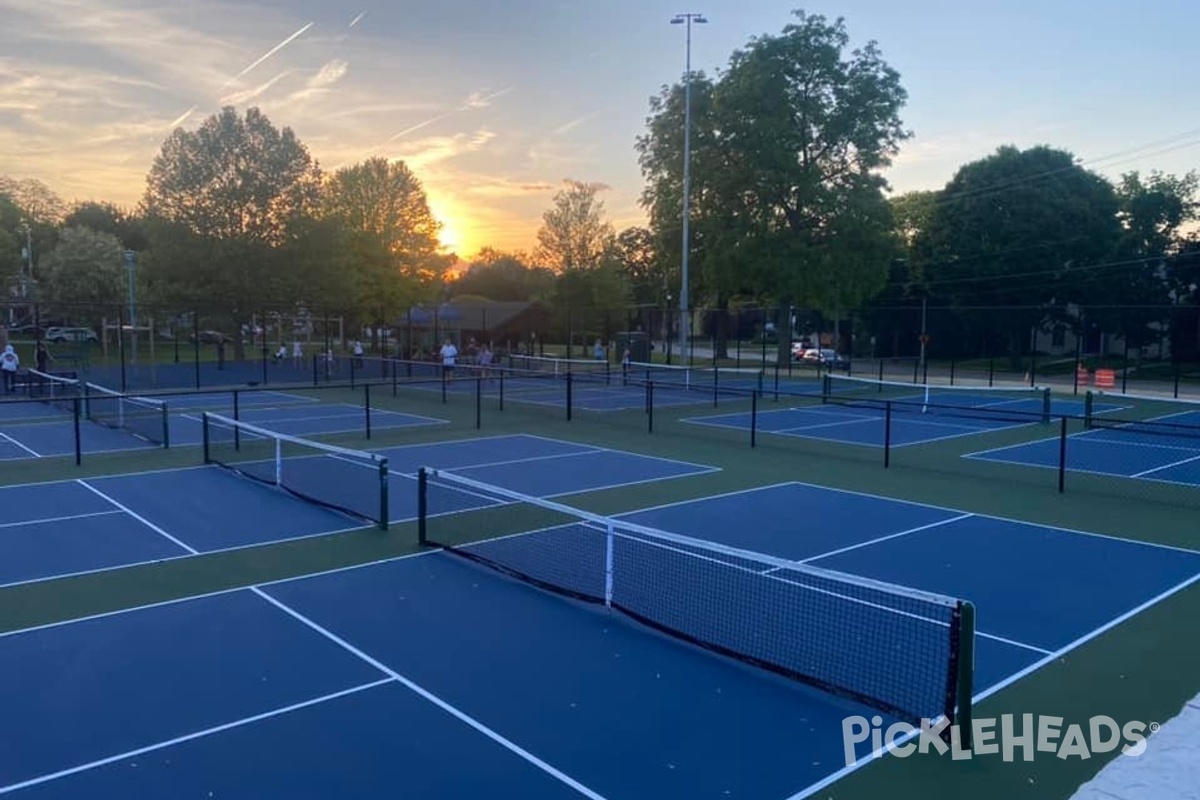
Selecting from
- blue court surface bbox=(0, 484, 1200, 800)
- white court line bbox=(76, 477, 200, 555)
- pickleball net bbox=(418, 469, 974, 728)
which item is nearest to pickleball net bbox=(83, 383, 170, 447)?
white court line bbox=(76, 477, 200, 555)

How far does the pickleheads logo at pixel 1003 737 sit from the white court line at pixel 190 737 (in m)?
3.57

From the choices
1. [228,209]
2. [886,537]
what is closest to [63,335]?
[228,209]

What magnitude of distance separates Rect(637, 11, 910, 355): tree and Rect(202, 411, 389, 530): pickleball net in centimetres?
2979

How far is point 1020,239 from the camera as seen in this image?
4959 cm

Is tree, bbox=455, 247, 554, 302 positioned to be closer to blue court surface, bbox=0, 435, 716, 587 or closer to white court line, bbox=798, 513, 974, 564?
blue court surface, bbox=0, 435, 716, 587

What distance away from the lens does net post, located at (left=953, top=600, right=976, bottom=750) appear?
18.6ft

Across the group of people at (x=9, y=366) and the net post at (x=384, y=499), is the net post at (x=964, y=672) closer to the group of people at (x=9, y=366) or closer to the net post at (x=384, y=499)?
the net post at (x=384, y=499)

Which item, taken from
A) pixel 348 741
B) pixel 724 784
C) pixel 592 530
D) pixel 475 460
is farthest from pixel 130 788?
pixel 475 460

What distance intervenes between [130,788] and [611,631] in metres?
3.99

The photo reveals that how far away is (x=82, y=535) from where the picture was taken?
37.1 ft

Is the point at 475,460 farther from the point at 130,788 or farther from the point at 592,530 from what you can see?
the point at 130,788

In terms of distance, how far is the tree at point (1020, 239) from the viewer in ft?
160

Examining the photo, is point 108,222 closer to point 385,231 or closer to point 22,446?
point 385,231

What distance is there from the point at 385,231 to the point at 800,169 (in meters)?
24.9
